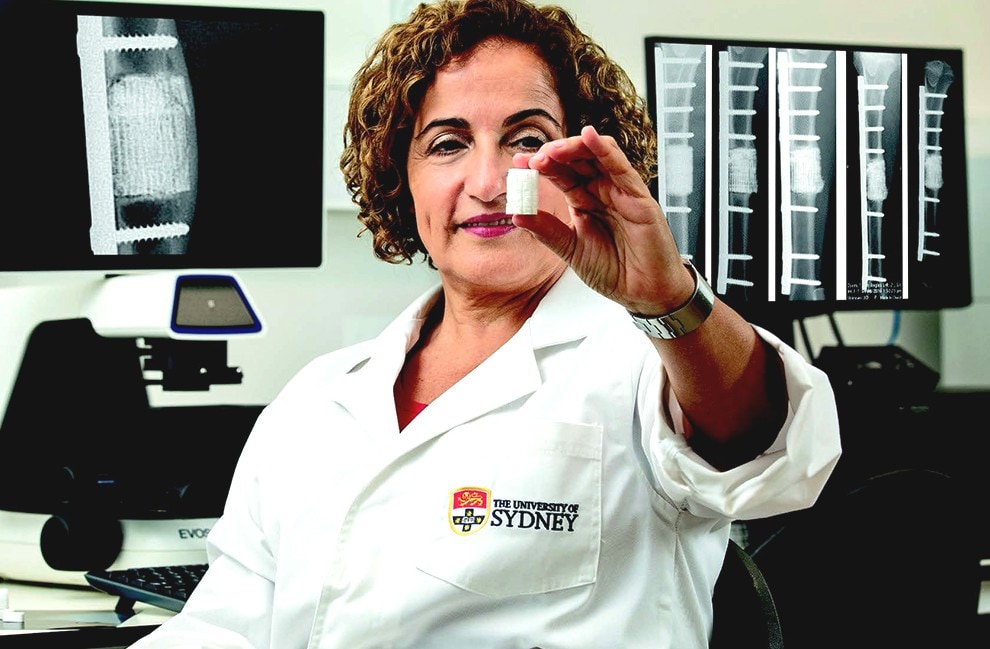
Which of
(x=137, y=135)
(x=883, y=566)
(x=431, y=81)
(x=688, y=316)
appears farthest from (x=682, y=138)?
(x=688, y=316)

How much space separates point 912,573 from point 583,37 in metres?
0.77

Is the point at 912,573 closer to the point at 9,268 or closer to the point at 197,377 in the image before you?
the point at 197,377

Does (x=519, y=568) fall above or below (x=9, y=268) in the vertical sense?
below

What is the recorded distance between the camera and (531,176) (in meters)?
0.95

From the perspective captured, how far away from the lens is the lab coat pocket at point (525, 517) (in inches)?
41.4

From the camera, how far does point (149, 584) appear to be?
137cm

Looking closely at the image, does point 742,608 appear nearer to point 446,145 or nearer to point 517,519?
point 517,519

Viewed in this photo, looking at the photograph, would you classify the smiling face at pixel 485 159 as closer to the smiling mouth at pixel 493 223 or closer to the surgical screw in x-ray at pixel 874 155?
the smiling mouth at pixel 493 223

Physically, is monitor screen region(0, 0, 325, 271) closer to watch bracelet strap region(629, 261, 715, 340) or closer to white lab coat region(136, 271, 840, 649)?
white lab coat region(136, 271, 840, 649)

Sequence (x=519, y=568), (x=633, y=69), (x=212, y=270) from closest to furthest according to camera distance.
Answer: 1. (x=519, y=568)
2. (x=212, y=270)
3. (x=633, y=69)

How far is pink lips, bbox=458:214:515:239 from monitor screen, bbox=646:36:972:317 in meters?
0.60

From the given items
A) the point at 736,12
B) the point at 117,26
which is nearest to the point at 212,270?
the point at 117,26

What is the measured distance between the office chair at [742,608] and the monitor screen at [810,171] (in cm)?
75

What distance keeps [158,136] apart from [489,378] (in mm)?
746
